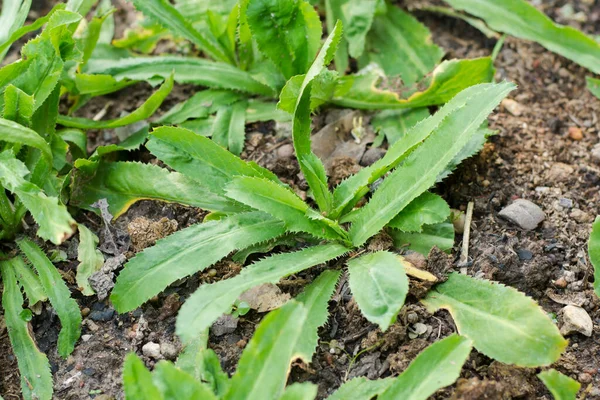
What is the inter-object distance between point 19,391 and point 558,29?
8.29 feet

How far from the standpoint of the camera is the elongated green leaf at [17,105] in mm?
2186

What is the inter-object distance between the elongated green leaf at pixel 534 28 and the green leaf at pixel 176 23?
1.11 meters

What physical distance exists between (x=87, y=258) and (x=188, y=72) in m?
0.92

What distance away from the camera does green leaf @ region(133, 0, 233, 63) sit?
9.22 ft

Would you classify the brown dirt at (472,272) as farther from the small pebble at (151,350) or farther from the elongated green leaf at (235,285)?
the elongated green leaf at (235,285)

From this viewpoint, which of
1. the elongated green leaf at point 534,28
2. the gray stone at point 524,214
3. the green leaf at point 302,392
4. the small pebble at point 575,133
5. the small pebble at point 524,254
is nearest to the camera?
the green leaf at point 302,392

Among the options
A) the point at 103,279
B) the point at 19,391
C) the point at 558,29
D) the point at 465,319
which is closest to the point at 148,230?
the point at 103,279

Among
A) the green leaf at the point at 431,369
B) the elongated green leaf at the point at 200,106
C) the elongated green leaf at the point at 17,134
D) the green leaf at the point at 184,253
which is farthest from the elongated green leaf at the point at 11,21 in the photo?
the green leaf at the point at 431,369

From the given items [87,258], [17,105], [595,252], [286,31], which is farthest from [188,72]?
[595,252]

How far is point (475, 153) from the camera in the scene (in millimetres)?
2496

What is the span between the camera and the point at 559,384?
178 centimetres

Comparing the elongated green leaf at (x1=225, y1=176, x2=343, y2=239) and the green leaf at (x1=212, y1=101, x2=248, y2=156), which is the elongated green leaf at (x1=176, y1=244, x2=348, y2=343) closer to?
the elongated green leaf at (x1=225, y1=176, x2=343, y2=239)

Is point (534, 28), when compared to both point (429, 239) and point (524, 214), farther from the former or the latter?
point (429, 239)

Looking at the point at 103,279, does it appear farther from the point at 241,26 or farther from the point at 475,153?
the point at 475,153
